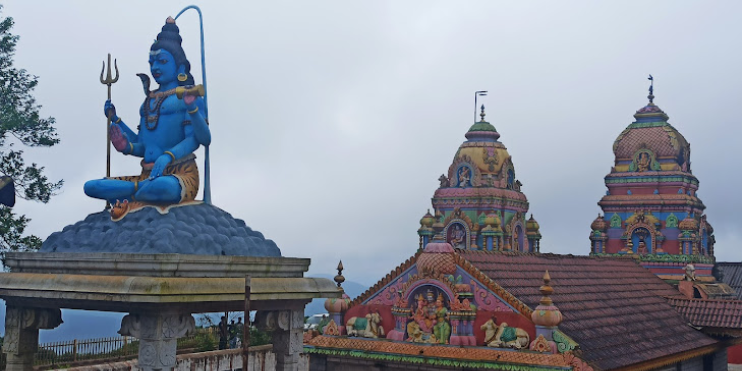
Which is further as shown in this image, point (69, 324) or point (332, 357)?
point (69, 324)

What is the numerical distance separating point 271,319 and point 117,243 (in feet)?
9.40

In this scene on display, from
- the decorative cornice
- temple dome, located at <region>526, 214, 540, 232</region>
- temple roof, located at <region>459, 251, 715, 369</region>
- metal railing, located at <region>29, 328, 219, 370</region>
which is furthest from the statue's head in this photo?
temple dome, located at <region>526, 214, 540, 232</region>

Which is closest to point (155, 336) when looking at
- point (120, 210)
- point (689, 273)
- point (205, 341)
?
point (120, 210)

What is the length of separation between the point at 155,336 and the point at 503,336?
1019cm

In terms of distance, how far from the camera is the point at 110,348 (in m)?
22.1

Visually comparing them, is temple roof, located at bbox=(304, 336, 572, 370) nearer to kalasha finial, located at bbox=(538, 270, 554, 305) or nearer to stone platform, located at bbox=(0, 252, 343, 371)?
kalasha finial, located at bbox=(538, 270, 554, 305)

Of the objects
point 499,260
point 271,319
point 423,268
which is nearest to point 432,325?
point 423,268

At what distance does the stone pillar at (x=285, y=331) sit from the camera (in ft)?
43.8

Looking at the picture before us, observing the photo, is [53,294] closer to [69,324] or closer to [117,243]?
[117,243]

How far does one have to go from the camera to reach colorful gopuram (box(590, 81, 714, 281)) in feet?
109

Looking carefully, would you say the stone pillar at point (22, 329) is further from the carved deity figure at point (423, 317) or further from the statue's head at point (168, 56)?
the carved deity figure at point (423, 317)

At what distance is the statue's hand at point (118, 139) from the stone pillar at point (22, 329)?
2859 mm

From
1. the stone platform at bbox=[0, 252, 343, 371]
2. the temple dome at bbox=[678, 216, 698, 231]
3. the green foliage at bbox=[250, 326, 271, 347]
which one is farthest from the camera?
the temple dome at bbox=[678, 216, 698, 231]

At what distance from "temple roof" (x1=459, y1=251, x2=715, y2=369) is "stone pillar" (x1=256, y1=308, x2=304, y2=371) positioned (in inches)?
293
